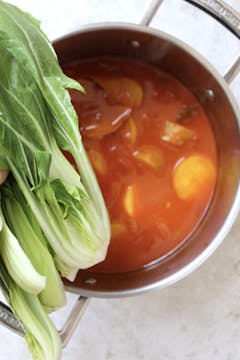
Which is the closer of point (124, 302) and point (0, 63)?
point (0, 63)

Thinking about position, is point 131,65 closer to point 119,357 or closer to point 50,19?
point 50,19

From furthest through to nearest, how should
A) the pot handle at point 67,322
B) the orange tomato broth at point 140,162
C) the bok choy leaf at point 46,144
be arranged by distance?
the orange tomato broth at point 140,162 < the pot handle at point 67,322 < the bok choy leaf at point 46,144

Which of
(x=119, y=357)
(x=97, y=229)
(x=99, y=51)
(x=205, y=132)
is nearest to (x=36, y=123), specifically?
(x=97, y=229)

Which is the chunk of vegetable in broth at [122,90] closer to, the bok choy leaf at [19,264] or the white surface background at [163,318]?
the white surface background at [163,318]

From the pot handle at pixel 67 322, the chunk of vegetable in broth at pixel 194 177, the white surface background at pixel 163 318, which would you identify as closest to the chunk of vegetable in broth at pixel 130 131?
the chunk of vegetable in broth at pixel 194 177

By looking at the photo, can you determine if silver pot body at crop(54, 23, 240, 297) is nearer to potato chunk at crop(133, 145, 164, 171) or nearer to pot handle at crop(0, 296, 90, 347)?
pot handle at crop(0, 296, 90, 347)

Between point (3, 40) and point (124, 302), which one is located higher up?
point (3, 40)

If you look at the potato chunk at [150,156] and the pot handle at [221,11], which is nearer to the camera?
the pot handle at [221,11]
